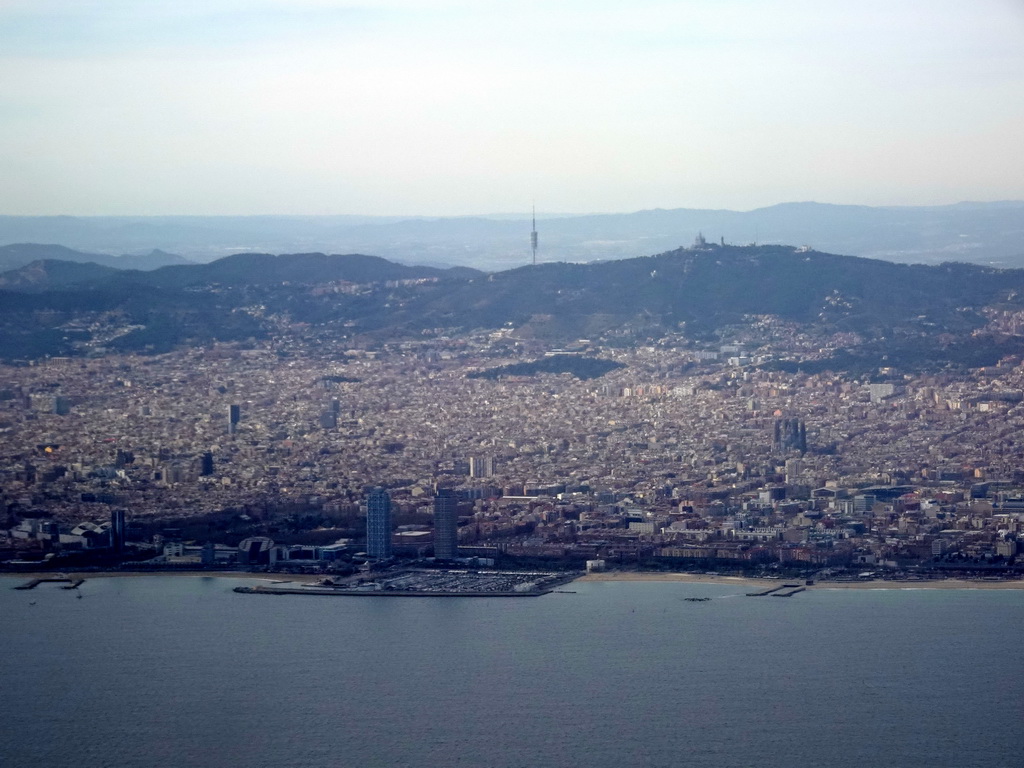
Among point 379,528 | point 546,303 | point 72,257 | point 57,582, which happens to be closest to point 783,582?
point 379,528

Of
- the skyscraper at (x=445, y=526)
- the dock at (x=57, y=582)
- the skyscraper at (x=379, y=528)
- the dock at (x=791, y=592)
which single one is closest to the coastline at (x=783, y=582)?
the dock at (x=791, y=592)

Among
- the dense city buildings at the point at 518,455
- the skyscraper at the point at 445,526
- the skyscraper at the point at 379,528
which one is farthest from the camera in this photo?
the dense city buildings at the point at 518,455

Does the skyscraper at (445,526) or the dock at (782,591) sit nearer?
the dock at (782,591)

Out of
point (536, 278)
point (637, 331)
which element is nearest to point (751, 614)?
point (637, 331)

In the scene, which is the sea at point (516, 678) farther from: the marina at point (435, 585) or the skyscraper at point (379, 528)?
the skyscraper at point (379, 528)

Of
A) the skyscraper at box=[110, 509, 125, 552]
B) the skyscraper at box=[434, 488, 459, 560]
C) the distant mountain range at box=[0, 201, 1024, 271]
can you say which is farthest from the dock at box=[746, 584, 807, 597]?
the distant mountain range at box=[0, 201, 1024, 271]

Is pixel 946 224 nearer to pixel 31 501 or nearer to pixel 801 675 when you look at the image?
pixel 31 501

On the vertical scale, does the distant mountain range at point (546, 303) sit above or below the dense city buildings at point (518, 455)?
above
